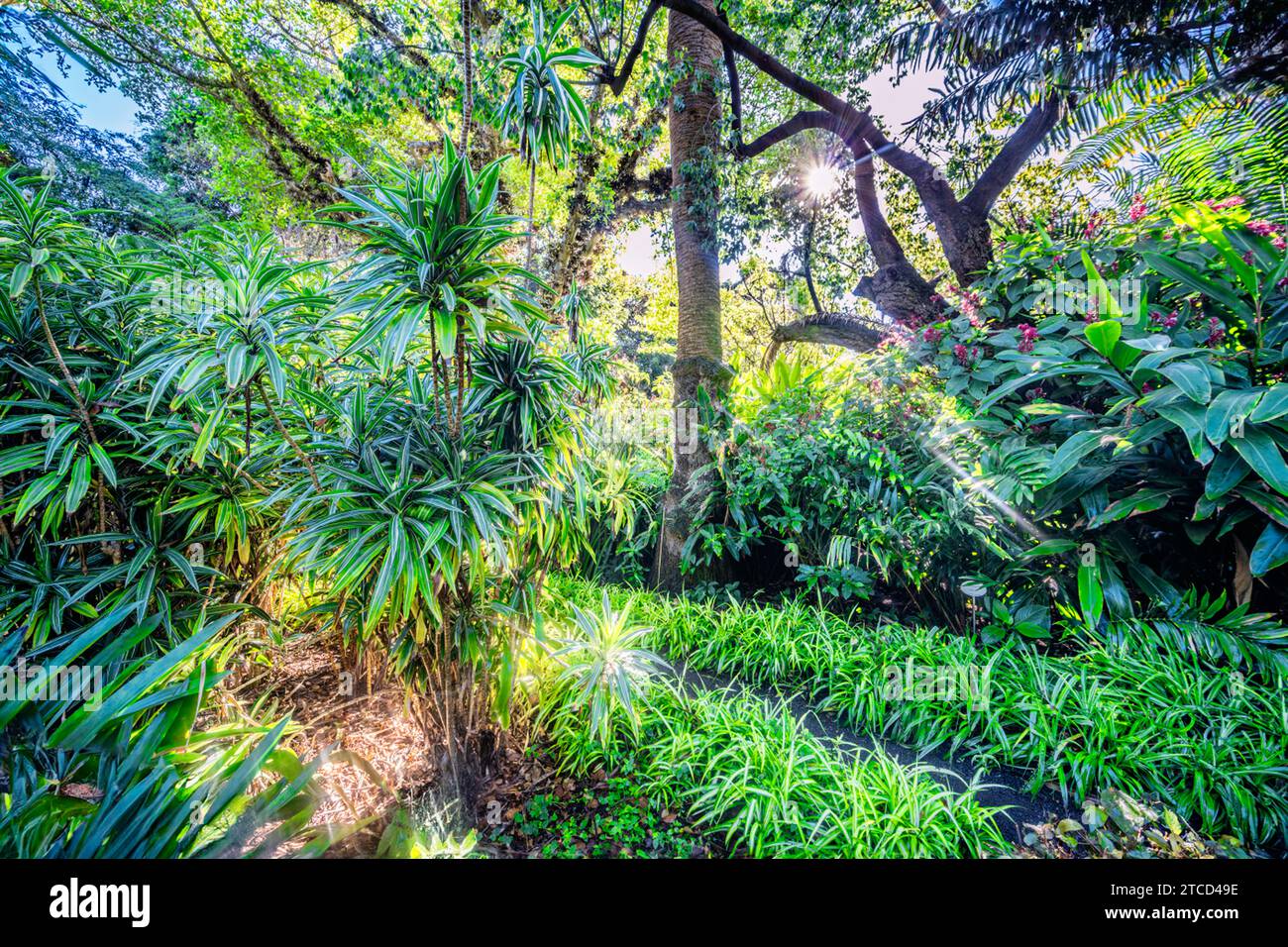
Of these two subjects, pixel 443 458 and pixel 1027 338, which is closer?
pixel 443 458

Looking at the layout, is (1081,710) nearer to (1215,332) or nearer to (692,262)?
(1215,332)

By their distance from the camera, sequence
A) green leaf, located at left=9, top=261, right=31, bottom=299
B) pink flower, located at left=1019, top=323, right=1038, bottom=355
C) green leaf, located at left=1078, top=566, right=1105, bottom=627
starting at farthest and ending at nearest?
pink flower, located at left=1019, top=323, right=1038, bottom=355
green leaf, located at left=1078, top=566, right=1105, bottom=627
green leaf, located at left=9, top=261, right=31, bottom=299

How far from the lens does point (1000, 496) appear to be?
6.86 ft

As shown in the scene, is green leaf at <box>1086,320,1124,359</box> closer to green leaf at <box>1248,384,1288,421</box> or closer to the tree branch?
green leaf at <box>1248,384,1288,421</box>

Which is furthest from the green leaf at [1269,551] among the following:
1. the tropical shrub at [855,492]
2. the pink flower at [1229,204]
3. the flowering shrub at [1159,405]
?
the pink flower at [1229,204]

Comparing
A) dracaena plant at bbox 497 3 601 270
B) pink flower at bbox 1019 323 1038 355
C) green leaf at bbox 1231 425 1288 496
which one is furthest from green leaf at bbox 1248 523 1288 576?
dracaena plant at bbox 497 3 601 270

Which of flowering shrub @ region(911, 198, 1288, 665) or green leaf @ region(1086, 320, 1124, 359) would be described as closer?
flowering shrub @ region(911, 198, 1288, 665)

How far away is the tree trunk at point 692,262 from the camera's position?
10.8ft

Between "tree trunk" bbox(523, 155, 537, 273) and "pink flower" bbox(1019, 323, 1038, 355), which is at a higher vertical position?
"tree trunk" bbox(523, 155, 537, 273)

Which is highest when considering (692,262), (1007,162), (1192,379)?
(1007,162)

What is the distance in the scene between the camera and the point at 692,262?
3484 mm

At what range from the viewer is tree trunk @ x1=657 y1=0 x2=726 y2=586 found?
330 centimetres

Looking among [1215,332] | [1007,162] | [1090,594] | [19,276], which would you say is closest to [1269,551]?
[1090,594]
